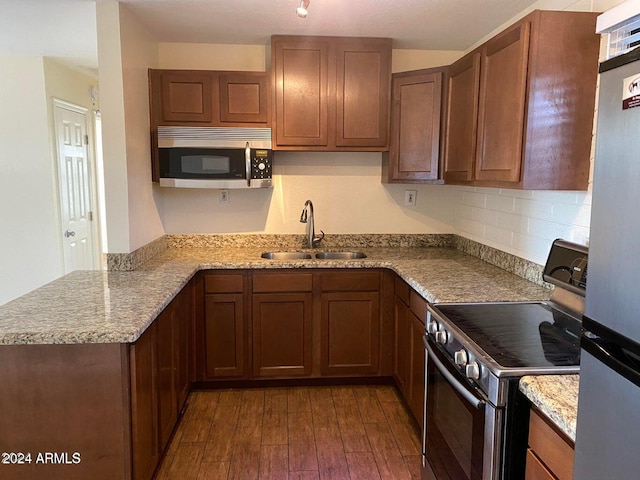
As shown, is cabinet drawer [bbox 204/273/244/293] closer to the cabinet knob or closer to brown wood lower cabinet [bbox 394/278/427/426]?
brown wood lower cabinet [bbox 394/278/427/426]

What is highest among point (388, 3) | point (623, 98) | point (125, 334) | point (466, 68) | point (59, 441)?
point (388, 3)

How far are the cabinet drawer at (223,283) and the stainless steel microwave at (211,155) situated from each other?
1.92 ft

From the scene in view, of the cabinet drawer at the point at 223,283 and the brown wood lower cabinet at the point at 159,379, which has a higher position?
the cabinet drawer at the point at 223,283

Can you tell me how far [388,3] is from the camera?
97.0 inches

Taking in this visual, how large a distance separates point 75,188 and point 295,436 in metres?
3.08

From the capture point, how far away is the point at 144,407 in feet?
6.25

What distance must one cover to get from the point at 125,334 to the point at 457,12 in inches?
91.7

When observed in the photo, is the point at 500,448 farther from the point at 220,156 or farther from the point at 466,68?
the point at 220,156

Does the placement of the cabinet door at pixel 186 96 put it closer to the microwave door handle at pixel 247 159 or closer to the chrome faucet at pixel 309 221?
the microwave door handle at pixel 247 159

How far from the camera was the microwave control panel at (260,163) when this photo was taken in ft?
10.0

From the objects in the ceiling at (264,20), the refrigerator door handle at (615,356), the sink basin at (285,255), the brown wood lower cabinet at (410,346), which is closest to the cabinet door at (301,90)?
the ceiling at (264,20)

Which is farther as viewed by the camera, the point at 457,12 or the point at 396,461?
the point at 457,12

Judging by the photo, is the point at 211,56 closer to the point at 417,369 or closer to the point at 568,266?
the point at 417,369

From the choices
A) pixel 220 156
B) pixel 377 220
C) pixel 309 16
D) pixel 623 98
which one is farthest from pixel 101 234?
pixel 623 98
